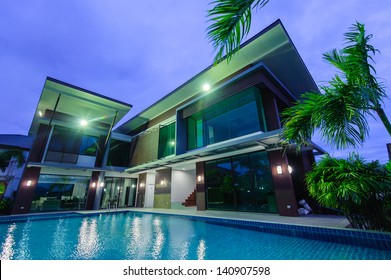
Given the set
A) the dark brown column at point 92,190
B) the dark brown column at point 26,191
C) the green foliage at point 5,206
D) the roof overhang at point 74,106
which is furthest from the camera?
the dark brown column at point 92,190

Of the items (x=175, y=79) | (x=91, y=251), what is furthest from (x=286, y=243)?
(x=175, y=79)

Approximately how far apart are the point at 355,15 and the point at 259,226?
6.11 meters

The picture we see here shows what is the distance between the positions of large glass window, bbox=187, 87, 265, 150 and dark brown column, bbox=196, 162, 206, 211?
1409 mm

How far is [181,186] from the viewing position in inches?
550

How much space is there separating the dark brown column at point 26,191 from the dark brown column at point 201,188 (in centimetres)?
1106

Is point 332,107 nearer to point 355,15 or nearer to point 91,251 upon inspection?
point 355,15

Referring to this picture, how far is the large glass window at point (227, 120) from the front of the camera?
912 cm

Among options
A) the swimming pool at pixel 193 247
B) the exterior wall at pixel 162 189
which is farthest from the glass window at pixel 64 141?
the swimming pool at pixel 193 247

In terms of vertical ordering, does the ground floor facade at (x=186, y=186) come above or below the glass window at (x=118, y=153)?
below

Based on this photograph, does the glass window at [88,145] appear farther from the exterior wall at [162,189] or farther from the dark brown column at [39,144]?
the exterior wall at [162,189]

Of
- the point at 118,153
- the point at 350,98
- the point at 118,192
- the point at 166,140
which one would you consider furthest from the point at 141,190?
the point at 350,98

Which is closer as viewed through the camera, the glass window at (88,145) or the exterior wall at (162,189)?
the exterior wall at (162,189)

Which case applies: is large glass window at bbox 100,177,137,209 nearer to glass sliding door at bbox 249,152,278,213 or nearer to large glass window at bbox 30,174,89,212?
large glass window at bbox 30,174,89,212

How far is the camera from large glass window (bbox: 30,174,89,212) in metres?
12.5
